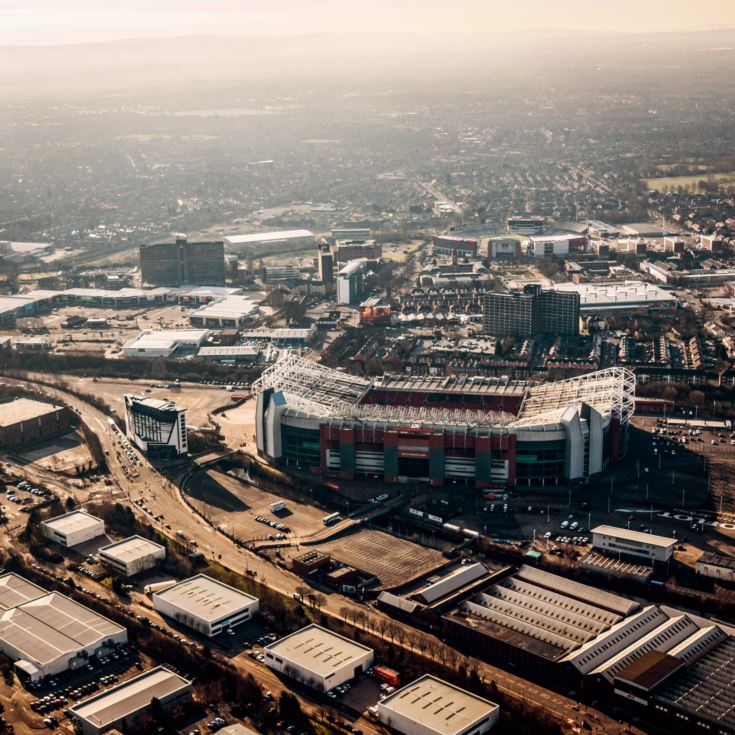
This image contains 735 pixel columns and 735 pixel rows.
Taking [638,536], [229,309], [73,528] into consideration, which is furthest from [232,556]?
[229,309]

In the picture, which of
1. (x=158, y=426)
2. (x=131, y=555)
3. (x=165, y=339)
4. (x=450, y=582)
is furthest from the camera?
(x=165, y=339)

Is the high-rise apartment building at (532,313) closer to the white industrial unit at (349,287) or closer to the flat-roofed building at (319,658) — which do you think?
the white industrial unit at (349,287)

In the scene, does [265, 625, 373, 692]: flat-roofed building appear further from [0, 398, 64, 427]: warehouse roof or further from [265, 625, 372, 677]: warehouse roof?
[0, 398, 64, 427]: warehouse roof

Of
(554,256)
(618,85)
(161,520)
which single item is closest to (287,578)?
(161,520)

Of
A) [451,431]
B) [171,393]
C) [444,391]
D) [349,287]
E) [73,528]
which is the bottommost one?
[171,393]

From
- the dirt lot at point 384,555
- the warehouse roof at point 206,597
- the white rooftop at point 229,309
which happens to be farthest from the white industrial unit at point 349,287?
the warehouse roof at point 206,597

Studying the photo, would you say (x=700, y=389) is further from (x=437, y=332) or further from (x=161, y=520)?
(x=161, y=520)

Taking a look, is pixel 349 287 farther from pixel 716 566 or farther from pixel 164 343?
pixel 716 566
